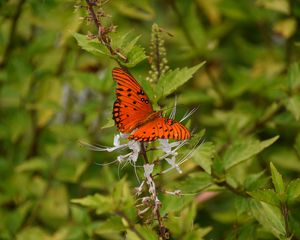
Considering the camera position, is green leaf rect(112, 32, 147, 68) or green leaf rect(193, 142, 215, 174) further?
green leaf rect(193, 142, 215, 174)

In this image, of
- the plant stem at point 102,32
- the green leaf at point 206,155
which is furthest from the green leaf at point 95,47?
the green leaf at point 206,155

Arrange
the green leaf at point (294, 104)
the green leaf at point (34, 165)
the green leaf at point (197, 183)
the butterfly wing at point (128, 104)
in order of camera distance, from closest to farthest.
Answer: the butterfly wing at point (128, 104)
the green leaf at point (197, 183)
the green leaf at point (294, 104)
the green leaf at point (34, 165)

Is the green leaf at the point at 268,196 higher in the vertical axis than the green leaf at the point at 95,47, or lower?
lower

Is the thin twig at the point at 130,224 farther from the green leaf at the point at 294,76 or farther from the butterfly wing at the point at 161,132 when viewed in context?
the green leaf at the point at 294,76

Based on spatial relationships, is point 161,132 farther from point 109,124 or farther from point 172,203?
point 172,203

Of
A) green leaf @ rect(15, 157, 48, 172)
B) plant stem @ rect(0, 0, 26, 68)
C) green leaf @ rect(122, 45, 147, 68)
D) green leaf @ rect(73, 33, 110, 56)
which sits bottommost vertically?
green leaf @ rect(15, 157, 48, 172)

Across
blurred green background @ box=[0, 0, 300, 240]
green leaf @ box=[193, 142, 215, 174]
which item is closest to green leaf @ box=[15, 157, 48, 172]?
blurred green background @ box=[0, 0, 300, 240]

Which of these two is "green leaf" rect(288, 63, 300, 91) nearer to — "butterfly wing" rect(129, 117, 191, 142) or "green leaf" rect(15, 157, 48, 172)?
"butterfly wing" rect(129, 117, 191, 142)
